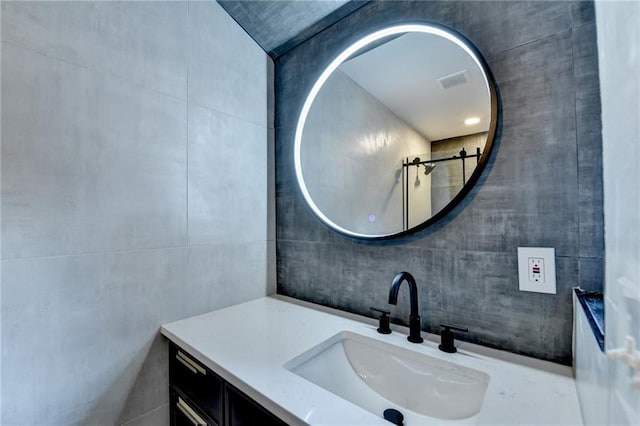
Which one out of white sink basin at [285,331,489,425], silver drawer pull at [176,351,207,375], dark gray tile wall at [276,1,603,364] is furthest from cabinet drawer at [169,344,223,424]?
dark gray tile wall at [276,1,603,364]

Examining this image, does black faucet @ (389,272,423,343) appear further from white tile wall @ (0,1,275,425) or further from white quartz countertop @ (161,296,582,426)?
white tile wall @ (0,1,275,425)

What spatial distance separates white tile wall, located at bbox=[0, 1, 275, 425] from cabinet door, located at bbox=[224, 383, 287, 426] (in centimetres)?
47

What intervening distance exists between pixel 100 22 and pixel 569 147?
1.48 metres

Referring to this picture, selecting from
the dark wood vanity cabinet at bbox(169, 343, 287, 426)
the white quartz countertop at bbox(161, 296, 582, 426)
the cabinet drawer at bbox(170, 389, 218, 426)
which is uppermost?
the white quartz countertop at bbox(161, 296, 582, 426)

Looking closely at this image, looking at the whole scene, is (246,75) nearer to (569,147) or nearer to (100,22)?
(100,22)

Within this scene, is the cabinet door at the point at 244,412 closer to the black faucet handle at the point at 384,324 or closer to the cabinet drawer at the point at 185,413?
the cabinet drawer at the point at 185,413

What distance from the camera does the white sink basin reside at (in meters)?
0.75

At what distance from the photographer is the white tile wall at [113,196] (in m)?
0.81

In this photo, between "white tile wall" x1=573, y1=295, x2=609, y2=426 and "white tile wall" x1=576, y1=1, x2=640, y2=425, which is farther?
"white tile wall" x1=573, y1=295, x2=609, y2=426

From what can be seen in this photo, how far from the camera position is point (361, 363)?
0.95 meters

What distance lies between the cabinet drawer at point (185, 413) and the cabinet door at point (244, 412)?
0.41 ft

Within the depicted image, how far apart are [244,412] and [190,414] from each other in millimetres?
391

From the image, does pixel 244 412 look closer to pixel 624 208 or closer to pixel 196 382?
pixel 196 382

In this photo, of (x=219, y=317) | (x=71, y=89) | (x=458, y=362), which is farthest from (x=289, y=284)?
(x=71, y=89)
